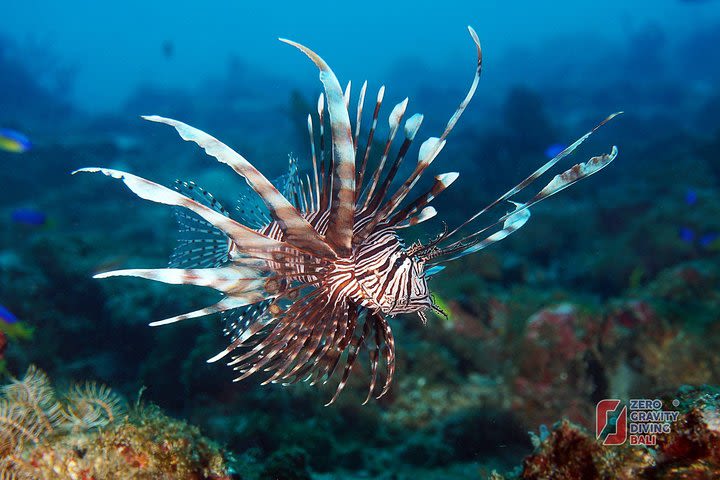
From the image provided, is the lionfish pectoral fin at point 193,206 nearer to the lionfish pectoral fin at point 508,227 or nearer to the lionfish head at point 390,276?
the lionfish head at point 390,276

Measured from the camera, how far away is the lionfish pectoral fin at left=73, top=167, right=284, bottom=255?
2.05 meters

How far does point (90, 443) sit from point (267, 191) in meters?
1.68

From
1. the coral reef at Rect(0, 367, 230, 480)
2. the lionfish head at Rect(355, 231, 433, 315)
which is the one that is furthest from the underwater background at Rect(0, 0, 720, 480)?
the lionfish head at Rect(355, 231, 433, 315)

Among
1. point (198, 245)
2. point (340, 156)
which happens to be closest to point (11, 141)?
point (198, 245)

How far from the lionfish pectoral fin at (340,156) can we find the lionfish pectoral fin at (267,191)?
14 centimetres

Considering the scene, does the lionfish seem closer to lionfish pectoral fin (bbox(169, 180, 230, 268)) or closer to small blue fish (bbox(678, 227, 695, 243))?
lionfish pectoral fin (bbox(169, 180, 230, 268))

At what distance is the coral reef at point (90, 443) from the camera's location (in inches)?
89.8

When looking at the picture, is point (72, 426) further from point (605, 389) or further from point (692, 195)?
point (692, 195)

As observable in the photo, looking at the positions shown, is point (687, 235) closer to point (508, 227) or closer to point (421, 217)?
point (508, 227)

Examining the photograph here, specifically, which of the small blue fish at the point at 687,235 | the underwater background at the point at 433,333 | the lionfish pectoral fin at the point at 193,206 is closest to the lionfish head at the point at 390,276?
the lionfish pectoral fin at the point at 193,206

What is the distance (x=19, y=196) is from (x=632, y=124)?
28.1 m

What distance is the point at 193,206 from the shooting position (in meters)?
2.17

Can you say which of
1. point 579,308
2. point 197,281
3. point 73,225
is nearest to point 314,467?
point 197,281

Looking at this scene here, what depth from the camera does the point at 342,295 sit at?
2738mm
